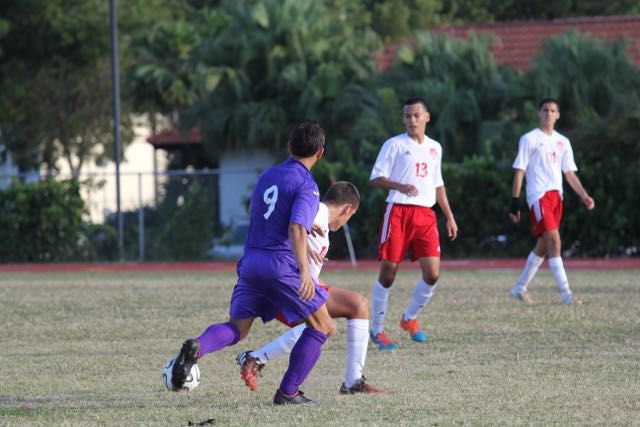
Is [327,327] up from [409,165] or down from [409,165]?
down

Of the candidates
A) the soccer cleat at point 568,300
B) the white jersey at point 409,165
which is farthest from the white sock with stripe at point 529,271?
the white jersey at point 409,165

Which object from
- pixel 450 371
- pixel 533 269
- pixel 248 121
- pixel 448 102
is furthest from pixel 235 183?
pixel 450 371

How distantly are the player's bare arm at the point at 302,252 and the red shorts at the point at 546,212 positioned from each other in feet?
24.3

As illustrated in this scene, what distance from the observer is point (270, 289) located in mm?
7855

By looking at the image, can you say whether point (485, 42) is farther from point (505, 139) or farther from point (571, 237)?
point (571, 237)

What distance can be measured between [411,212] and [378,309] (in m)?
0.94

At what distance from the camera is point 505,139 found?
89.1 feet

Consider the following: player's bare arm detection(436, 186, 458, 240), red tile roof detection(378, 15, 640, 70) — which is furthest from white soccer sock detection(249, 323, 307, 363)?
red tile roof detection(378, 15, 640, 70)

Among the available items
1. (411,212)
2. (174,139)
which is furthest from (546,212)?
(174,139)

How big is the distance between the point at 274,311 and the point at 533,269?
7.48 meters

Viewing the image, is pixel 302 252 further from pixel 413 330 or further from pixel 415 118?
pixel 413 330

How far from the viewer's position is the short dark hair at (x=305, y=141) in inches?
311

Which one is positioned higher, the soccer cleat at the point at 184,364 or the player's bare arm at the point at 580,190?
the player's bare arm at the point at 580,190

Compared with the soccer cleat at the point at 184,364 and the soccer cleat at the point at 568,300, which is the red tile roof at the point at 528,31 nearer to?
the soccer cleat at the point at 568,300
